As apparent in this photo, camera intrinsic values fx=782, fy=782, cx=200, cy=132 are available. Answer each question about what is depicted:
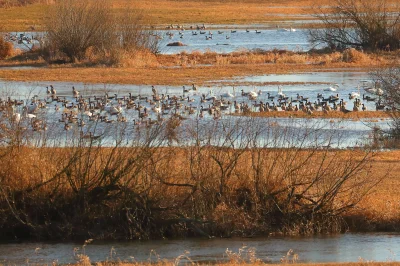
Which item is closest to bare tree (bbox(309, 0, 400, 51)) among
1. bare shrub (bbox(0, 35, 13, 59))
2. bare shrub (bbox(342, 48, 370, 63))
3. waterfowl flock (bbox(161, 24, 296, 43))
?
bare shrub (bbox(342, 48, 370, 63))

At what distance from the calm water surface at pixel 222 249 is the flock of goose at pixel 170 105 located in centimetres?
1015

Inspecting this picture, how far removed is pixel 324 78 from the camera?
43.8 m

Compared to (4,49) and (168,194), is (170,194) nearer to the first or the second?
(168,194)

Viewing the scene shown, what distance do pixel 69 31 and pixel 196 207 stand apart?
34833 mm

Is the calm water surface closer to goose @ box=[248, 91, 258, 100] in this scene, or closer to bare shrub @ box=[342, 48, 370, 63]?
goose @ box=[248, 91, 258, 100]

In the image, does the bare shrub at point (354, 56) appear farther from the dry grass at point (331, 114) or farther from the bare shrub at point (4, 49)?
the bare shrub at point (4, 49)

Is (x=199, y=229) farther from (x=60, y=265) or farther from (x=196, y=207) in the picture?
(x=60, y=265)

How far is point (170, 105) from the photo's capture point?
31766 mm

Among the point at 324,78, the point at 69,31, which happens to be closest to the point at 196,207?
the point at 324,78

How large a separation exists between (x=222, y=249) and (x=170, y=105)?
16.2m

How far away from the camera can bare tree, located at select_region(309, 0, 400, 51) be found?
56656 millimetres

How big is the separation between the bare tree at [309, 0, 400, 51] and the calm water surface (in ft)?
136

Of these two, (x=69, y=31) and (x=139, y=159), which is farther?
(x=69, y=31)

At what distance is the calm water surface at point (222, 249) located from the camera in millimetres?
15086
